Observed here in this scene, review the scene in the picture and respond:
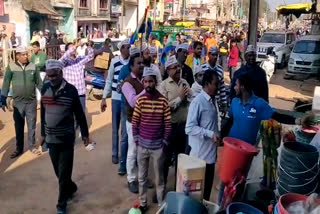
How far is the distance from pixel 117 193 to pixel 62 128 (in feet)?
4.38

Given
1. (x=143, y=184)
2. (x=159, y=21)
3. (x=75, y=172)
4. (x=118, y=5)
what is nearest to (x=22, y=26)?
(x=118, y=5)

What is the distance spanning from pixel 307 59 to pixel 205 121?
1546 centimetres

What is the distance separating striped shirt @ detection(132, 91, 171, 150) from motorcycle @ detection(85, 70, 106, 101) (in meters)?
7.60

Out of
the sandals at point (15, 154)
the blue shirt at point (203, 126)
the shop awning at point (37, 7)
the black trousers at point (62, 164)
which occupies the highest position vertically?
the shop awning at point (37, 7)

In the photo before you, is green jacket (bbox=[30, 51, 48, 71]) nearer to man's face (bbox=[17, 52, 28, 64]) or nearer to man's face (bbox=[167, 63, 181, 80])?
man's face (bbox=[17, 52, 28, 64])

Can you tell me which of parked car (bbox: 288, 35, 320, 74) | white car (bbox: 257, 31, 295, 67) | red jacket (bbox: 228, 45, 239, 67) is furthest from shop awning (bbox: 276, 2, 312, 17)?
red jacket (bbox: 228, 45, 239, 67)

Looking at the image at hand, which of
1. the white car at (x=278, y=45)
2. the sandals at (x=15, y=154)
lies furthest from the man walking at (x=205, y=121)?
the white car at (x=278, y=45)

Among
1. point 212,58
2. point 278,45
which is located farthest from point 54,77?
point 278,45

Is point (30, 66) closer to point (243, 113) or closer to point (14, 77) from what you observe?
point (14, 77)

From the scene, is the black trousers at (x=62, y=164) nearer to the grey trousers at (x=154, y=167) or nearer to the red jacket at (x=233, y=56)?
the grey trousers at (x=154, y=167)

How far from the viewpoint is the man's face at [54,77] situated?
14.4 feet

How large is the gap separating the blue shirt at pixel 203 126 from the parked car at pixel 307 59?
15189 mm

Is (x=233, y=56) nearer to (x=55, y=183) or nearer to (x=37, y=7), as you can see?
(x=55, y=183)

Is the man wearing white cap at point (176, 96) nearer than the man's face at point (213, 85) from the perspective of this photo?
No
